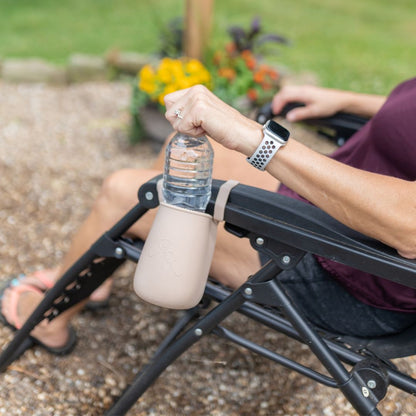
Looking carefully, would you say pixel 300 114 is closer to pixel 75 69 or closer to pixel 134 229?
pixel 134 229

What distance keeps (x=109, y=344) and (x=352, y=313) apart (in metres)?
1.04

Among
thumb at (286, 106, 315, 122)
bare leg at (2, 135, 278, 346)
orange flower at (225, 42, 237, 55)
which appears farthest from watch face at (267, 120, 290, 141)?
orange flower at (225, 42, 237, 55)

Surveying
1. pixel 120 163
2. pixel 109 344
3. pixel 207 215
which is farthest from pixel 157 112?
pixel 207 215

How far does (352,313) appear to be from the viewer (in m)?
1.68

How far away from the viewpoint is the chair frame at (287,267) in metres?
1.35

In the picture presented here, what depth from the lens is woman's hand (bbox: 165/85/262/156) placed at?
1.38m

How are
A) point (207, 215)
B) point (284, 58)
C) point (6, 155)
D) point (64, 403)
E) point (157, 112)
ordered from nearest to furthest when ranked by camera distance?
point (207, 215) < point (64, 403) < point (6, 155) < point (157, 112) < point (284, 58)

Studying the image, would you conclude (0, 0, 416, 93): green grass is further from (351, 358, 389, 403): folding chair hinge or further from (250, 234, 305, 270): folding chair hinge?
(351, 358, 389, 403): folding chair hinge

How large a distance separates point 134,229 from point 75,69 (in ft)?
13.8

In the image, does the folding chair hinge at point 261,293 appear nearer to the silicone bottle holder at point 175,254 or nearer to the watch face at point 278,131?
the silicone bottle holder at point 175,254

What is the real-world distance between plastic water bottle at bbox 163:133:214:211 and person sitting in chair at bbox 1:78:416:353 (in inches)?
3.3

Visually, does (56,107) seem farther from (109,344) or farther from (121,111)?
(109,344)

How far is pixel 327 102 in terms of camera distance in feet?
7.11

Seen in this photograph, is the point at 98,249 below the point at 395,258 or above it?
below
